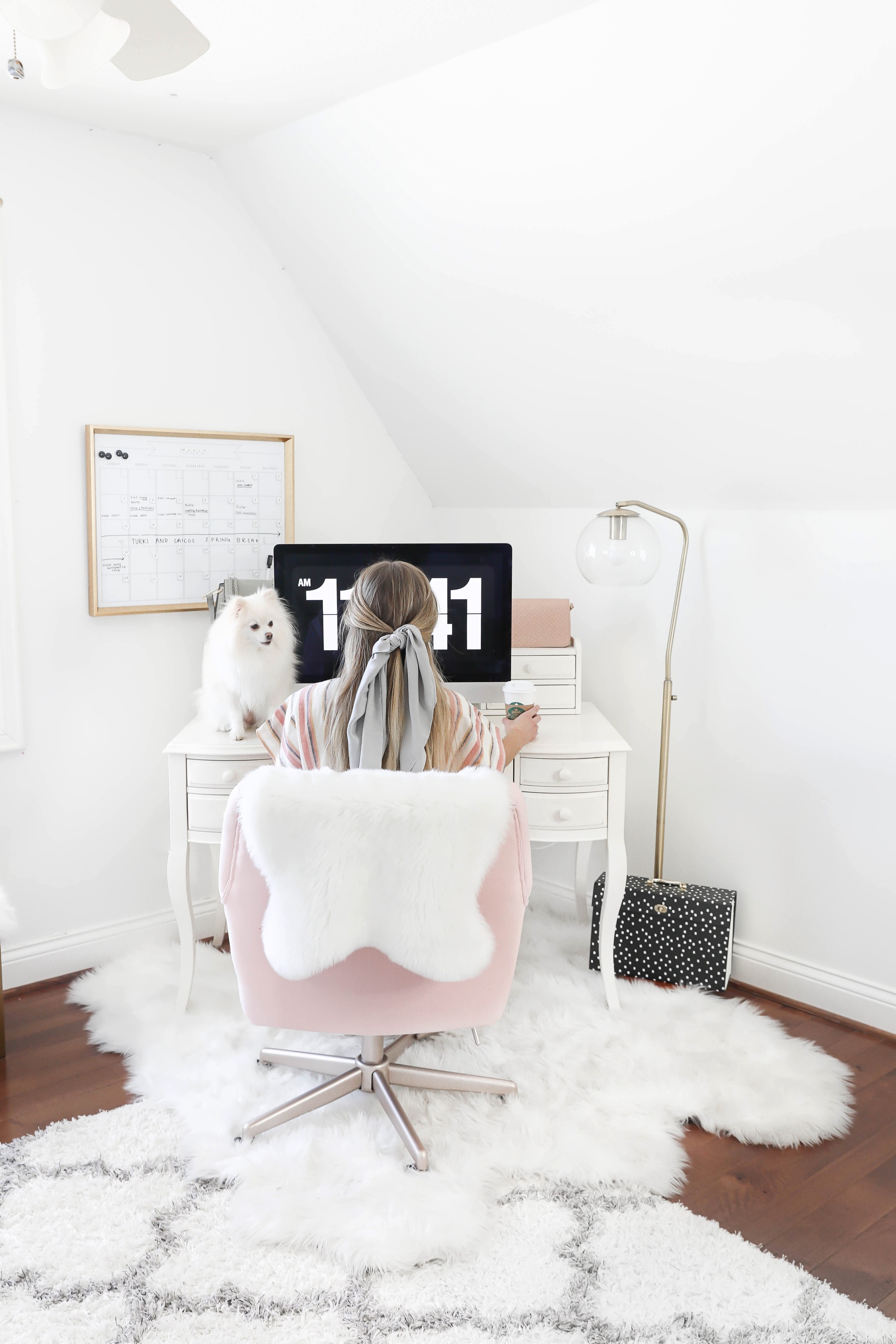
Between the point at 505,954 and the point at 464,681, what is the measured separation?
3.41 feet

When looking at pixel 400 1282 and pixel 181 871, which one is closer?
pixel 400 1282

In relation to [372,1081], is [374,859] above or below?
above

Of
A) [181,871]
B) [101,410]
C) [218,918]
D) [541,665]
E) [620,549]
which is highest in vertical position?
[101,410]

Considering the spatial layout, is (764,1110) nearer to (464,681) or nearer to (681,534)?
(464,681)

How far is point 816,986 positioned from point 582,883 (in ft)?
2.56

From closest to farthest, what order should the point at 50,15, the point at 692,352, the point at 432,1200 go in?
the point at 50,15
the point at 432,1200
the point at 692,352

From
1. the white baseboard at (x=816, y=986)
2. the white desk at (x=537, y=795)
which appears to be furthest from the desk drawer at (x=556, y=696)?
the white baseboard at (x=816, y=986)

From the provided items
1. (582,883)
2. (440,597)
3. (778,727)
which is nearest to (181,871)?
(440,597)

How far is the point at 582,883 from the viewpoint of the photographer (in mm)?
3326

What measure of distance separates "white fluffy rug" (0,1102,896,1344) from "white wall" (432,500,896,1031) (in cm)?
111

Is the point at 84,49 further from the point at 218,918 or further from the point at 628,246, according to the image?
the point at 218,918

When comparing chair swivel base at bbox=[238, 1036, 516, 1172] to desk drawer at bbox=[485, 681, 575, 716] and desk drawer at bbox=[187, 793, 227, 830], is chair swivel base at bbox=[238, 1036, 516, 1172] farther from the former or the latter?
desk drawer at bbox=[485, 681, 575, 716]

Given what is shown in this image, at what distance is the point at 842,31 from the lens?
176 cm

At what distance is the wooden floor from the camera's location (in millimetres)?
1871
